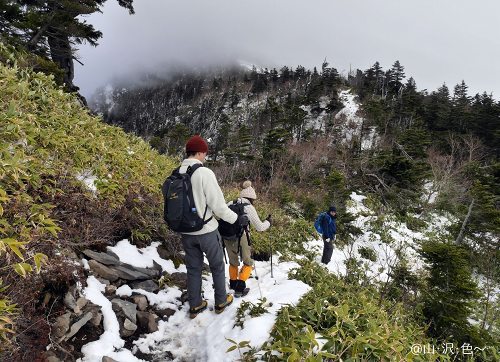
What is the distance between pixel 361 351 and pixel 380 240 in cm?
1501

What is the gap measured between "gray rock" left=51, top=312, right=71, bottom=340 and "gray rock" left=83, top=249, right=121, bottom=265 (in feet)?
3.71

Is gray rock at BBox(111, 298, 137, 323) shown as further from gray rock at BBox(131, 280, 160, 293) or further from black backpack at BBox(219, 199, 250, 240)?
black backpack at BBox(219, 199, 250, 240)

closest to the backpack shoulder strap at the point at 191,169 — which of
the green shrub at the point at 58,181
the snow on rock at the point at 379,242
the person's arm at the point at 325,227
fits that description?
the green shrub at the point at 58,181

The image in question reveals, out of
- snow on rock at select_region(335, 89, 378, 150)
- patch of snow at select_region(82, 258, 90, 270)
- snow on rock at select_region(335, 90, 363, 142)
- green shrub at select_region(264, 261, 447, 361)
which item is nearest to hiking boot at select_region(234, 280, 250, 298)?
green shrub at select_region(264, 261, 447, 361)

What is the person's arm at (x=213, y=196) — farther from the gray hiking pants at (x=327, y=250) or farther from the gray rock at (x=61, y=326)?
the gray hiking pants at (x=327, y=250)

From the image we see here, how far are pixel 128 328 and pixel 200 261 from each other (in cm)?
117

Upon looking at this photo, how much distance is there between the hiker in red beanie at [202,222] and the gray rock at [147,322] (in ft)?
1.70

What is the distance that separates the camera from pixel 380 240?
16.2 m

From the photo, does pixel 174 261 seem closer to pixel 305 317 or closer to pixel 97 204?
pixel 97 204

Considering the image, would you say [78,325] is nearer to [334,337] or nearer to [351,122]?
[334,337]

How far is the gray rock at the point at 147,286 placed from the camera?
4.46 metres

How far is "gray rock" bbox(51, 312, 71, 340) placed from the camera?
2.98 metres

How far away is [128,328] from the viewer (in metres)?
3.64

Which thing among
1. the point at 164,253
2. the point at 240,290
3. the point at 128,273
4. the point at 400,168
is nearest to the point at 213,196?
the point at 240,290
